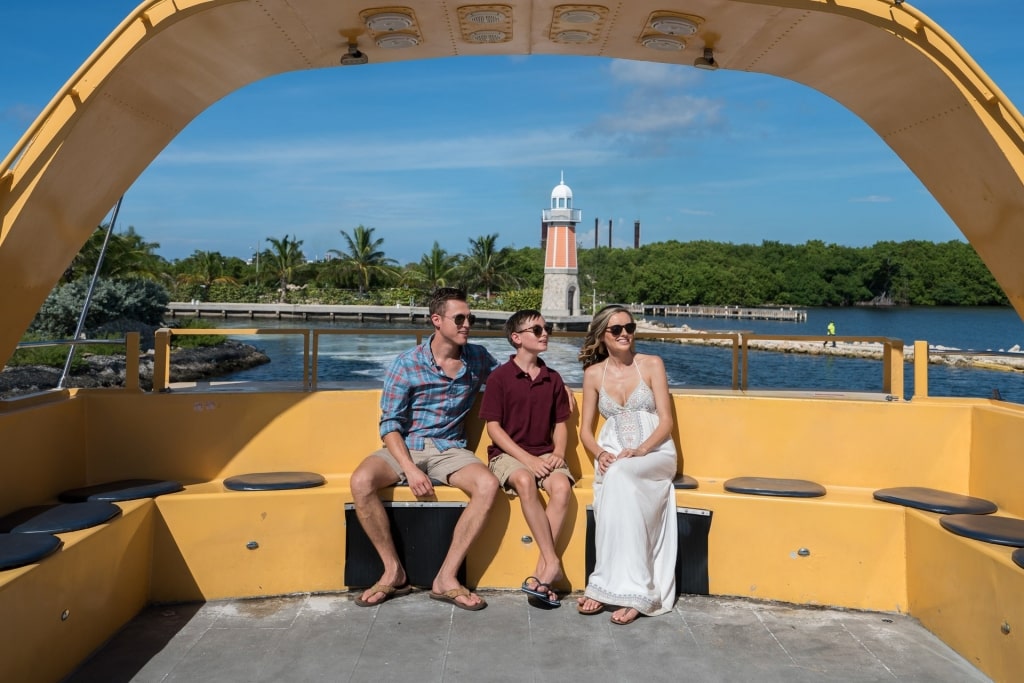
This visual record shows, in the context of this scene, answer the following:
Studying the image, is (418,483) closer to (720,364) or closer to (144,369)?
(144,369)

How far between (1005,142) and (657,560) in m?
2.51

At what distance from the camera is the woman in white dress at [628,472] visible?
3832 mm

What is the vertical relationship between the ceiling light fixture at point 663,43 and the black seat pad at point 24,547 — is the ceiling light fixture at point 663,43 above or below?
above

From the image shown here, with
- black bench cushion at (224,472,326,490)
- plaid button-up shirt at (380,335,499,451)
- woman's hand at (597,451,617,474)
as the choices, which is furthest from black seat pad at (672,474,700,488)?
black bench cushion at (224,472,326,490)

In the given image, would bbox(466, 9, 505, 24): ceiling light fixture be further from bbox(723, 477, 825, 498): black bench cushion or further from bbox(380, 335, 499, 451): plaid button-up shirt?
bbox(723, 477, 825, 498): black bench cushion

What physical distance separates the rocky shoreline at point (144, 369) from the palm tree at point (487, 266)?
969 inches

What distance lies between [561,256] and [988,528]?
192ft

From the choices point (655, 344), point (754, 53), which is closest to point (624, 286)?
point (655, 344)

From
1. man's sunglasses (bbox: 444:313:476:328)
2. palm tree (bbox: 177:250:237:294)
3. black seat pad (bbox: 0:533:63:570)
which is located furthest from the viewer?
palm tree (bbox: 177:250:237:294)

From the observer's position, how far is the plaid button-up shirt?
14.0ft

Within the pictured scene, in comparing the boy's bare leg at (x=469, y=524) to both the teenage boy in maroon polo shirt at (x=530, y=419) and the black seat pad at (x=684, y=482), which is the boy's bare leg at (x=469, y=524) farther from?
the black seat pad at (x=684, y=482)

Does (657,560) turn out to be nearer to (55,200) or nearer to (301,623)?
(301,623)

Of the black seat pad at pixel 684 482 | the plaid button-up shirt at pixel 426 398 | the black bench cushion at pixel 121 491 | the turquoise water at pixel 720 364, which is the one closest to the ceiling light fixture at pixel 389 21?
the plaid button-up shirt at pixel 426 398

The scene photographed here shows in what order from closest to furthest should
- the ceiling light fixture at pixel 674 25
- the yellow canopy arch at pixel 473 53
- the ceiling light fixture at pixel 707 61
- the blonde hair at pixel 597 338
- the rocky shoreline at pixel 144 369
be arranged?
1. the yellow canopy arch at pixel 473 53
2. the ceiling light fixture at pixel 674 25
3. the blonde hair at pixel 597 338
4. the ceiling light fixture at pixel 707 61
5. the rocky shoreline at pixel 144 369
